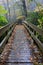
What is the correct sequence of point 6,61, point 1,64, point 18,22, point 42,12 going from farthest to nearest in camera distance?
point 18,22, point 42,12, point 6,61, point 1,64

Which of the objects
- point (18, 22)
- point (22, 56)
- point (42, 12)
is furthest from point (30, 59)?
point (18, 22)

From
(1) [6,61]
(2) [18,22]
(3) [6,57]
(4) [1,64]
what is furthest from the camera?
(2) [18,22]

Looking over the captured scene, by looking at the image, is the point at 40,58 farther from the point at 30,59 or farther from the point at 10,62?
the point at 10,62

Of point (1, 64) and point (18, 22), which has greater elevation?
point (1, 64)

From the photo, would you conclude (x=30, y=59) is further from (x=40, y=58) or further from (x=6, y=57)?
(x=6, y=57)

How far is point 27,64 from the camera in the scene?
5.82m

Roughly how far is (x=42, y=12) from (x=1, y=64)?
11.1 metres

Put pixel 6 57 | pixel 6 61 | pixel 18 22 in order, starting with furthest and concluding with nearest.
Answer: pixel 18 22 → pixel 6 57 → pixel 6 61

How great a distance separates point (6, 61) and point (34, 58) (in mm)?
936

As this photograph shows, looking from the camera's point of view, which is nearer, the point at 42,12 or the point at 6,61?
the point at 6,61

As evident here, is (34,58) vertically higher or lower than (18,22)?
higher

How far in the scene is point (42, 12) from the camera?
53.4 feet

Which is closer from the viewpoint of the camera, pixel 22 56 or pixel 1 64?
pixel 1 64

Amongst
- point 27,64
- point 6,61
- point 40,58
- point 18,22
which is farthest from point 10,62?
point 18,22
